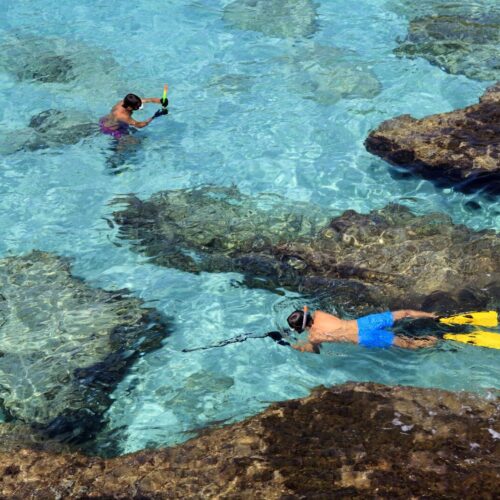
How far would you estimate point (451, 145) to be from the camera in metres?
9.81

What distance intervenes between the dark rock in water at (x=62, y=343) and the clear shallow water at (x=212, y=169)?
243mm

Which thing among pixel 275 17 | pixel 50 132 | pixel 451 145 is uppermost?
pixel 275 17

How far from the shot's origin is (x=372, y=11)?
1516cm

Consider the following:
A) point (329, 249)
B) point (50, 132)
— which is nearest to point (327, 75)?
point (50, 132)

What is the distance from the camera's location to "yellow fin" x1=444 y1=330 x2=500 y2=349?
7.29 metres

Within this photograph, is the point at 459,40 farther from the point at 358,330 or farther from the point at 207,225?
the point at 358,330

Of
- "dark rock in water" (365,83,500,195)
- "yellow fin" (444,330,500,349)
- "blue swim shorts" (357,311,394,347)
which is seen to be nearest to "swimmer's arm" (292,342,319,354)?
"blue swim shorts" (357,311,394,347)

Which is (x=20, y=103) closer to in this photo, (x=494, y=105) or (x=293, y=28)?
(x=293, y=28)

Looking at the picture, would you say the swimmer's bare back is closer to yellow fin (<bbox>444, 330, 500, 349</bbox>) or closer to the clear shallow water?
the clear shallow water

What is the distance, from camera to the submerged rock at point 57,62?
44.8ft

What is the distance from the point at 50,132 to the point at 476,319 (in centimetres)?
792

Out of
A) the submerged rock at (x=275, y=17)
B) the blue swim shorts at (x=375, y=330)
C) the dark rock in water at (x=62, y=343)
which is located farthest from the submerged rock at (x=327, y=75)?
the dark rock in water at (x=62, y=343)

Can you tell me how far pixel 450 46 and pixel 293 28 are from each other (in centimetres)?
326

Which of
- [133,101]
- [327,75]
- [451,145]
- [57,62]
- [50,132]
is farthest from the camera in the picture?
[57,62]
